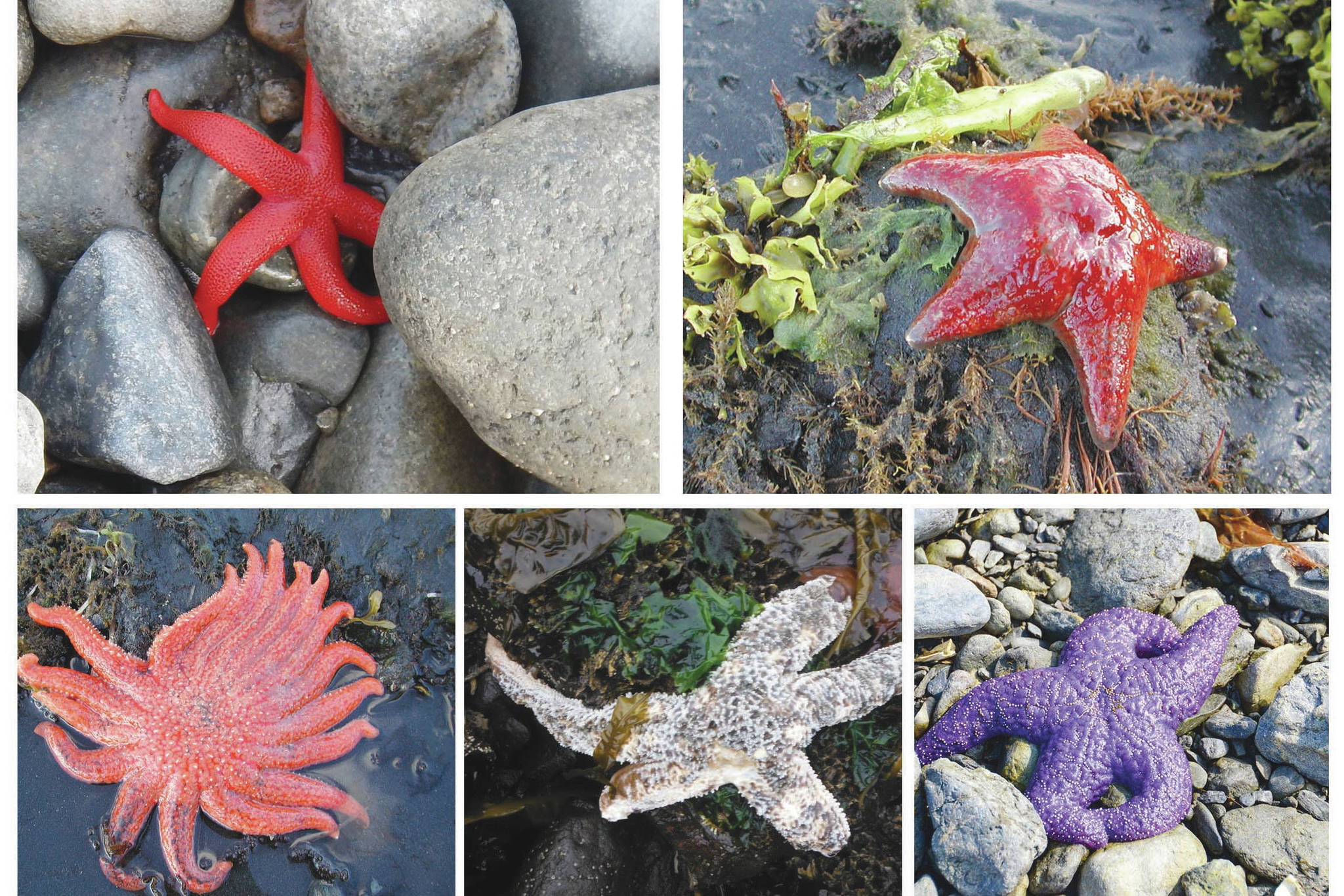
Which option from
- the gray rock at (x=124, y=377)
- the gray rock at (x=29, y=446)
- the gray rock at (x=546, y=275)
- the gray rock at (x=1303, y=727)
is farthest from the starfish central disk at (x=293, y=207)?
the gray rock at (x=1303, y=727)

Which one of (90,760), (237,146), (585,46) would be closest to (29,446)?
(90,760)

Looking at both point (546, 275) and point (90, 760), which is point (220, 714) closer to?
point (90, 760)

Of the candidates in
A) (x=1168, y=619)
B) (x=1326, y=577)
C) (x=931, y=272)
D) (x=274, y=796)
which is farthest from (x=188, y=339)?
(x=1326, y=577)

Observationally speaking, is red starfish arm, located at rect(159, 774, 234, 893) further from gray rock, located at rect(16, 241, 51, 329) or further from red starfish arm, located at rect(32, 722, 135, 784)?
gray rock, located at rect(16, 241, 51, 329)

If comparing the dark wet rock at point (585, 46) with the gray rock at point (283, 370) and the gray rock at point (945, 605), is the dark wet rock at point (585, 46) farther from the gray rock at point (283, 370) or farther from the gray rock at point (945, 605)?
the gray rock at point (945, 605)

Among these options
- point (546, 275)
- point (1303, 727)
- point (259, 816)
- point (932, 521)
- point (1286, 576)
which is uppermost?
point (546, 275)

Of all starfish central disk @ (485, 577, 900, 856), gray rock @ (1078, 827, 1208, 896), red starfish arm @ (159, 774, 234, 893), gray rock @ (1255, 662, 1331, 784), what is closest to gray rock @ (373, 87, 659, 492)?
starfish central disk @ (485, 577, 900, 856)
